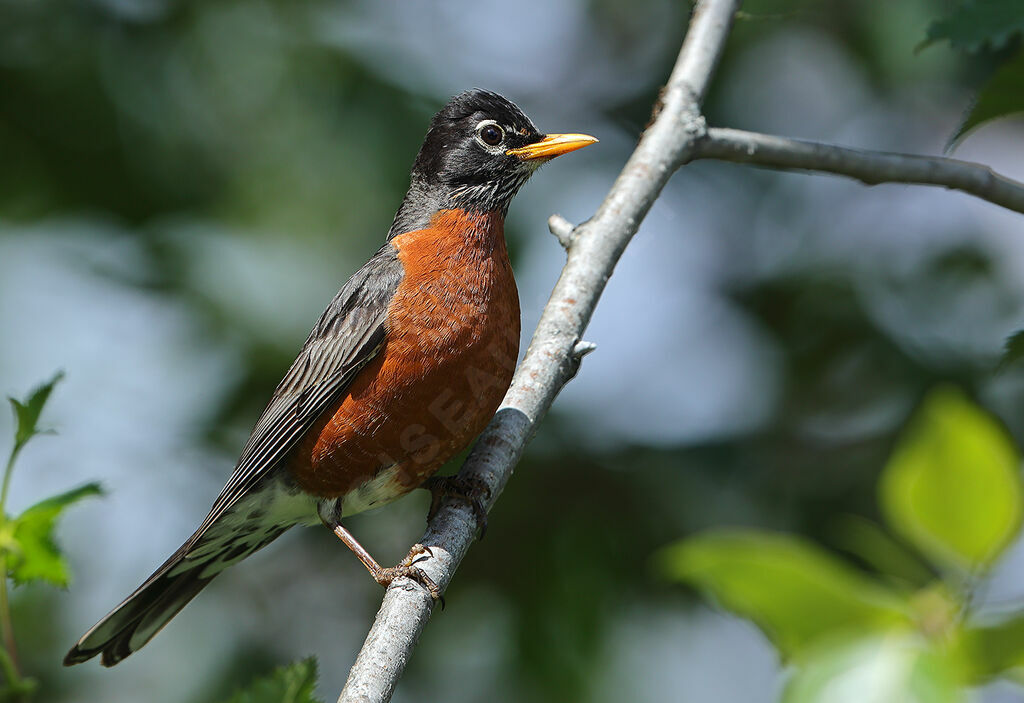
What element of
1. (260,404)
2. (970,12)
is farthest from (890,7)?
(260,404)

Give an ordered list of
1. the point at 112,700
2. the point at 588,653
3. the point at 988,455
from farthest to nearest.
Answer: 1. the point at 112,700
2. the point at 588,653
3. the point at 988,455

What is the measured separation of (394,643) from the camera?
212 cm

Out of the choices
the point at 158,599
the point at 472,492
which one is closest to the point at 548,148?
the point at 472,492

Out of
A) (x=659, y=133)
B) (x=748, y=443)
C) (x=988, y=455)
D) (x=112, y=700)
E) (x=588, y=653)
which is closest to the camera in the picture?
(x=988, y=455)

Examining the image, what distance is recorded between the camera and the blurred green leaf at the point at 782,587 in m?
0.63

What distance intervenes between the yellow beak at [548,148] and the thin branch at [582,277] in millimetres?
733

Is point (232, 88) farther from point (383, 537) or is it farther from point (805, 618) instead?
point (805, 618)

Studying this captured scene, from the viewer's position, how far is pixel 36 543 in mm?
1745

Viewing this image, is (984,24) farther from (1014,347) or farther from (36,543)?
(36,543)

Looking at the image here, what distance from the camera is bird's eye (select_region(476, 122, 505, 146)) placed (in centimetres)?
411

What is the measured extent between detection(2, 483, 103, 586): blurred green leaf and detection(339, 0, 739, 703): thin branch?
3.18 feet

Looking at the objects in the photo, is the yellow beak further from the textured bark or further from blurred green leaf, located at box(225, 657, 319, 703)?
blurred green leaf, located at box(225, 657, 319, 703)

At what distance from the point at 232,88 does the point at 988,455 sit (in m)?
5.80

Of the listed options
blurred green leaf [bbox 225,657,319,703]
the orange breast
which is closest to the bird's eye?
the orange breast
